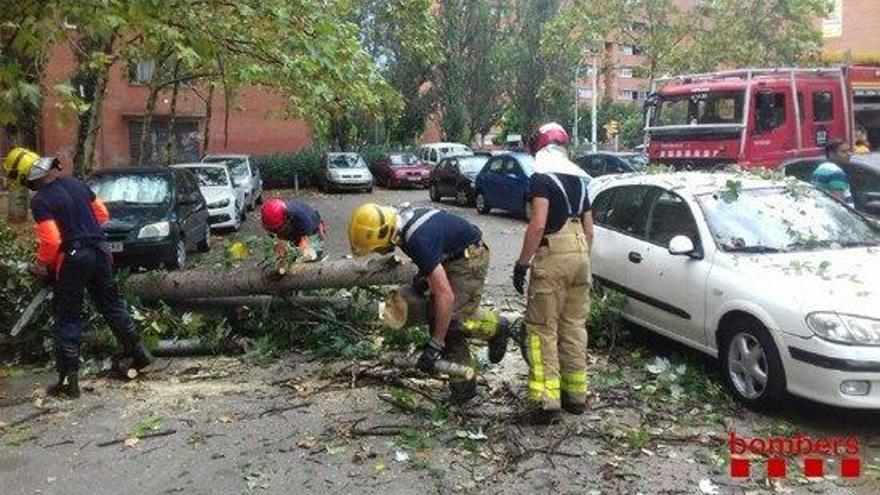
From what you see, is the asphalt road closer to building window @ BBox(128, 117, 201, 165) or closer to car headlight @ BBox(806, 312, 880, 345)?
car headlight @ BBox(806, 312, 880, 345)

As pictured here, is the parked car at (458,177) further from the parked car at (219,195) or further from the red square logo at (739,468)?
the red square logo at (739,468)

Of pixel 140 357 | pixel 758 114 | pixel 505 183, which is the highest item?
pixel 758 114

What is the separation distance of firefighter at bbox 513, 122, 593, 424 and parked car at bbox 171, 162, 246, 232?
1109 centimetres

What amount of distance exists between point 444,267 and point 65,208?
2713 mm

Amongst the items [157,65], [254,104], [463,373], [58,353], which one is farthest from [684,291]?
[254,104]

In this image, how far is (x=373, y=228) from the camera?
4562 mm

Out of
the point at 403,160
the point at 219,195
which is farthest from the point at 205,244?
the point at 403,160

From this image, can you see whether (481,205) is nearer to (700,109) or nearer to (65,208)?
(700,109)

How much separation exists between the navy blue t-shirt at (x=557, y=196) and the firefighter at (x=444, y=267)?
0.45m

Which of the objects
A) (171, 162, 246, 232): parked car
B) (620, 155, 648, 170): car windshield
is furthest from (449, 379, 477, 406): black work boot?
(620, 155, 648, 170): car windshield

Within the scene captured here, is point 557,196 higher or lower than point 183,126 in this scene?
lower

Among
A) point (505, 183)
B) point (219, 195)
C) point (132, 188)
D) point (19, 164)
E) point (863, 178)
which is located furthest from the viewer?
point (505, 183)

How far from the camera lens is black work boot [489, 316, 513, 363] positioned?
5098 millimetres

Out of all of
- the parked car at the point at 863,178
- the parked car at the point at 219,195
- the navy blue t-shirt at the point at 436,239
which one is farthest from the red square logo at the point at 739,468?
the parked car at the point at 219,195
